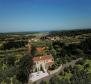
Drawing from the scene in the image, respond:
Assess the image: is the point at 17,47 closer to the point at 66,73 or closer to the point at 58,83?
the point at 66,73

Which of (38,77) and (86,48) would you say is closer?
(38,77)

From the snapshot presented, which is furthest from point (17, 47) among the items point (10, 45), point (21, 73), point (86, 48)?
point (21, 73)

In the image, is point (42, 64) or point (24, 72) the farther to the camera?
point (42, 64)

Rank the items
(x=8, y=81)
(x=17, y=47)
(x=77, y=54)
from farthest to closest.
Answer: (x=17, y=47) → (x=77, y=54) → (x=8, y=81)

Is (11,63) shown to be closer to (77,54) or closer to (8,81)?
(8,81)

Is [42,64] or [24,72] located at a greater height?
[24,72]

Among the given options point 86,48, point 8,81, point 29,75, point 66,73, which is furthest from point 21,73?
point 86,48

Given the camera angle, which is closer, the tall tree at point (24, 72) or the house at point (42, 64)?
the tall tree at point (24, 72)

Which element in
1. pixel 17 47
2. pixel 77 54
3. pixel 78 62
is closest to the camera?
pixel 78 62

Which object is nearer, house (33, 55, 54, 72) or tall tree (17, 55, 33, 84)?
tall tree (17, 55, 33, 84)
